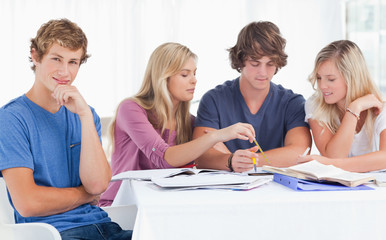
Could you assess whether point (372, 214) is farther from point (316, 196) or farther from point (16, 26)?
point (16, 26)

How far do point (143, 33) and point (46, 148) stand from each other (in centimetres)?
342

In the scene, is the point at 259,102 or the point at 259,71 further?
the point at 259,102

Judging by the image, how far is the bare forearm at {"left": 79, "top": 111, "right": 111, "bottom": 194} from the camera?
156 cm

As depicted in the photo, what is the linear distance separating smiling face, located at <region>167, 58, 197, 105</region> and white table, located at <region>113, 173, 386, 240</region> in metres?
1.02

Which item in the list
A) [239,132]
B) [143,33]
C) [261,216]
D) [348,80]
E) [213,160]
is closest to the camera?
[261,216]

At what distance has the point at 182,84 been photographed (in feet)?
7.48

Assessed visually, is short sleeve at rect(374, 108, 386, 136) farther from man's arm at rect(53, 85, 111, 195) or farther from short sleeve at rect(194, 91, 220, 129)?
man's arm at rect(53, 85, 111, 195)

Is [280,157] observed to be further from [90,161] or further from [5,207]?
[5,207]

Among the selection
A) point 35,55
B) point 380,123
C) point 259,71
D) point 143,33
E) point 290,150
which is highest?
point 143,33

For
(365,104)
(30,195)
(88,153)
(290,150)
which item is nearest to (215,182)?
(88,153)

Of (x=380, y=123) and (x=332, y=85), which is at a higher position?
(x=332, y=85)

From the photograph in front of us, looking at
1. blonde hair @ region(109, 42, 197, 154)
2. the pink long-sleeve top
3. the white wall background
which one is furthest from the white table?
the white wall background

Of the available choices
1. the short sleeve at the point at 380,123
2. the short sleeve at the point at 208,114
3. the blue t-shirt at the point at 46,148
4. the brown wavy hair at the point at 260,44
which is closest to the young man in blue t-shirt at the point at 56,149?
the blue t-shirt at the point at 46,148

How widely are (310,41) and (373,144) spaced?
3162 mm
